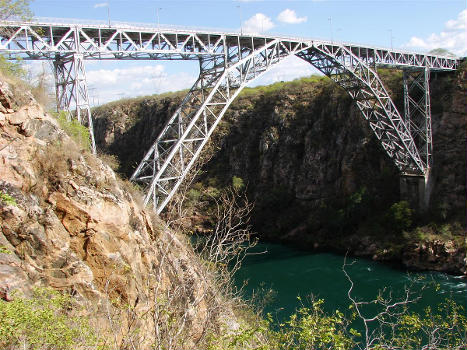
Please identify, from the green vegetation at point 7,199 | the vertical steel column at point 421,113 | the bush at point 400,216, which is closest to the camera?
the green vegetation at point 7,199

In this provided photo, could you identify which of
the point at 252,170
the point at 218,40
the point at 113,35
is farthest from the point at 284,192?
the point at 113,35

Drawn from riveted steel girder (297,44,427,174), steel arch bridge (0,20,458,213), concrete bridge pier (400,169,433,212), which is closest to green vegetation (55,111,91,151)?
steel arch bridge (0,20,458,213)

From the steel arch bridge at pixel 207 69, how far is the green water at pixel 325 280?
6.41m

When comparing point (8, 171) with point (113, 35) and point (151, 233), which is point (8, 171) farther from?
point (113, 35)

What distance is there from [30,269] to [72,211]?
1.43 metres

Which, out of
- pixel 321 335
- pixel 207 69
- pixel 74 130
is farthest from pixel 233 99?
pixel 321 335

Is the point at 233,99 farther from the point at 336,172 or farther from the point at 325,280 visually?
the point at 336,172

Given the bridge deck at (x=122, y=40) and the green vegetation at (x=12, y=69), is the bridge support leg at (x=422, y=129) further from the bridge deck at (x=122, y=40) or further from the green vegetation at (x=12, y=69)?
the green vegetation at (x=12, y=69)

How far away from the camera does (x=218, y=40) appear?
590 inches

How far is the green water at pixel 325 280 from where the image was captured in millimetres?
17906

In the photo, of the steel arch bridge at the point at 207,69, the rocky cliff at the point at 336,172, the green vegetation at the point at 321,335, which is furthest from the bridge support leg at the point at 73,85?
the rocky cliff at the point at 336,172

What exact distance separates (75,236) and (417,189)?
2141cm

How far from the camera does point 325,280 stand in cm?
2094

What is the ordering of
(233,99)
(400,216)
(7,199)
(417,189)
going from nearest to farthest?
(7,199)
(233,99)
(400,216)
(417,189)
